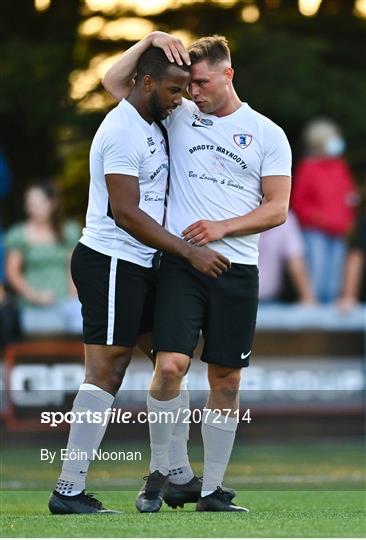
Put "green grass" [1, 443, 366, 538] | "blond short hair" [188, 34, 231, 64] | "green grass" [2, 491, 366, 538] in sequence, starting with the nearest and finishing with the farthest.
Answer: "green grass" [2, 491, 366, 538]
"green grass" [1, 443, 366, 538]
"blond short hair" [188, 34, 231, 64]

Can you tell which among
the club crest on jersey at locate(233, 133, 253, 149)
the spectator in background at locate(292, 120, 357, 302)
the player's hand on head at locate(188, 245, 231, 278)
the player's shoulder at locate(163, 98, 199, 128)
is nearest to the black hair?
the player's shoulder at locate(163, 98, 199, 128)

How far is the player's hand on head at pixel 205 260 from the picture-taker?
26.1ft

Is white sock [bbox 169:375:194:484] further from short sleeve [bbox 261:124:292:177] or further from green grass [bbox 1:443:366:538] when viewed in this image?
short sleeve [bbox 261:124:292:177]

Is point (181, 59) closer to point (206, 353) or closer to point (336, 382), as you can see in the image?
point (206, 353)

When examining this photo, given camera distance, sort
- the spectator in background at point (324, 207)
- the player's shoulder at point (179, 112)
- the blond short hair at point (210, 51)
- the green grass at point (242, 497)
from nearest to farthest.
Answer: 1. the green grass at point (242, 497)
2. the blond short hair at point (210, 51)
3. the player's shoulder at point (179, 112)
4. the spectator in background at point (324, 207)

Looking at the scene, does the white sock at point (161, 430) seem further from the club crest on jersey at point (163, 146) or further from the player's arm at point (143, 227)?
the club crest on jersey at point (163, 146)

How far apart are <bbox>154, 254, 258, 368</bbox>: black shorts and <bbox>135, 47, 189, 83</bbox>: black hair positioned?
0.94 metres

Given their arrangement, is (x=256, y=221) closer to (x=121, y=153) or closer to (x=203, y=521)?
(x=121, y=153)

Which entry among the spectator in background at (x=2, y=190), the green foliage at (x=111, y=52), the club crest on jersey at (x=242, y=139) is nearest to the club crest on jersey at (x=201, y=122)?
the club crest on jersey at (x=242, y=139)

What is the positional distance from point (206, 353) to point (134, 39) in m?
8.95

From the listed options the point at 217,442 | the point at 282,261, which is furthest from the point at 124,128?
the point at 282,261

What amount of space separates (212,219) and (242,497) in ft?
6.94

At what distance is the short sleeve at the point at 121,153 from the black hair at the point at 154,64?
0.31 metres

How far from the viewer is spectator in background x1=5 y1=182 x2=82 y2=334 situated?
46.2ft
